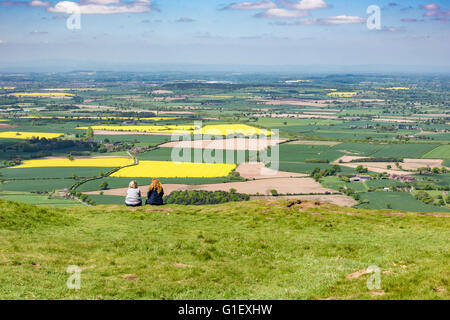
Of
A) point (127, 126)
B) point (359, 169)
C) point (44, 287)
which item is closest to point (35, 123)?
point (127, 126)

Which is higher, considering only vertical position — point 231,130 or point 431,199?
point 231,130

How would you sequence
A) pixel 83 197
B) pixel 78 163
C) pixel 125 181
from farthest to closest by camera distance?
1. pixel 78 163
2. pixel 125 181
3. pixel 83 197

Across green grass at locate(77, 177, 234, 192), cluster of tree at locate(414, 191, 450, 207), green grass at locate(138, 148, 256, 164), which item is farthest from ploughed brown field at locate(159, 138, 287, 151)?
cluster of tree at locate(414, 191, 450, 207)

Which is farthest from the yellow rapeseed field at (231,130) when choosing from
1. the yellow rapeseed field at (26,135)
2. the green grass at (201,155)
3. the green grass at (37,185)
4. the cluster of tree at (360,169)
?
the green grass at (37,185)

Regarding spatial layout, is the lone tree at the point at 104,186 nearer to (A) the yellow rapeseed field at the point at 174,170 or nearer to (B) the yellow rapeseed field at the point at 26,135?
(A) the yellow rapeseed field at the point at 174,170

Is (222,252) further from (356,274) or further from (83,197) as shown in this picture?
(83,197)

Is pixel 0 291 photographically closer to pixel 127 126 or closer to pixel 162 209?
pixel 162 209

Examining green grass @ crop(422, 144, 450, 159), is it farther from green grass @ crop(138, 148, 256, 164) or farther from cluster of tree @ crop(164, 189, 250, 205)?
cluster of tree @ crop(164, 189, 250, 205)

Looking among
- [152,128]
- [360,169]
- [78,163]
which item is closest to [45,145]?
[78,163]
